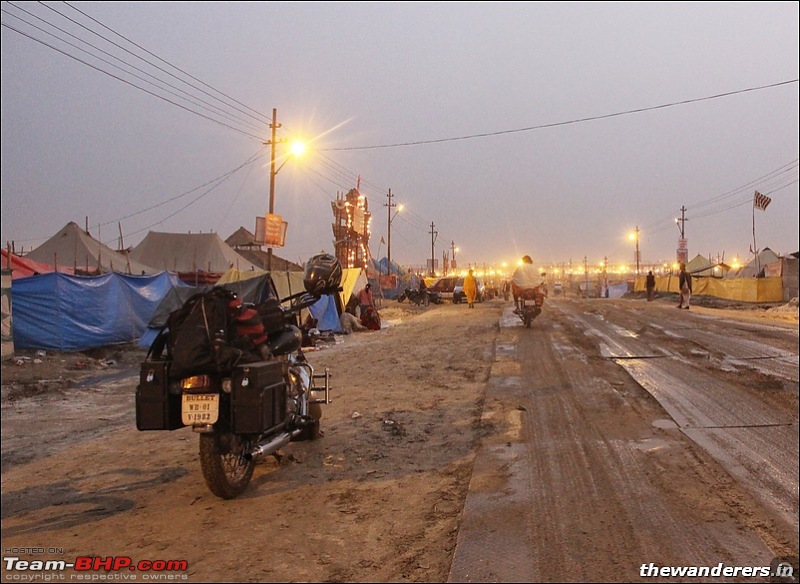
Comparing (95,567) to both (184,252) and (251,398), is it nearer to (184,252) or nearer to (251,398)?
(251,398)

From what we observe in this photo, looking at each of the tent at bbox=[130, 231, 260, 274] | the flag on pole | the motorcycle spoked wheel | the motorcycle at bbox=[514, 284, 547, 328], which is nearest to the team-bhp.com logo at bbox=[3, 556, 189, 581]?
the motorcycle spoked wheel

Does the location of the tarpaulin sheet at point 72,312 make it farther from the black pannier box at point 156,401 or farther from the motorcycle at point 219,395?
the black pannier box at point 156,401

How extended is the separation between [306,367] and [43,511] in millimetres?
2387

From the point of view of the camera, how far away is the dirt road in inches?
133

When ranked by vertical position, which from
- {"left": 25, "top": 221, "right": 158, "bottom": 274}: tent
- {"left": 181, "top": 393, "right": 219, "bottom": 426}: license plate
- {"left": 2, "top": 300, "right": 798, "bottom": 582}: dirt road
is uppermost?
{"left": 25, "top": 221, "right": 158, "bottom": 274}: tent

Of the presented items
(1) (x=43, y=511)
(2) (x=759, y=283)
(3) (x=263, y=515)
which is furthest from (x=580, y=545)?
(2) (x=759, y=283)

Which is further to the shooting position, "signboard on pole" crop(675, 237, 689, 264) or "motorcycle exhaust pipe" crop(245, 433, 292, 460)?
"signboard on pole" crop(675, 237, 689, 264)

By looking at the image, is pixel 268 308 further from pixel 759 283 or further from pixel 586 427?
pixel 759 283

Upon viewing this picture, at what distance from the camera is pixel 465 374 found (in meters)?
10.1

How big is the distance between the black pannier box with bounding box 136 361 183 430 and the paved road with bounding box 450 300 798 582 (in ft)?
7.59

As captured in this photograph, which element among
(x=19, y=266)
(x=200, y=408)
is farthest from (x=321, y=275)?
(x=19, y=266)

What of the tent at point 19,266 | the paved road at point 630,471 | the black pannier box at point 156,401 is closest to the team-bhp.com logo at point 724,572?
the paved road at point 630,471
